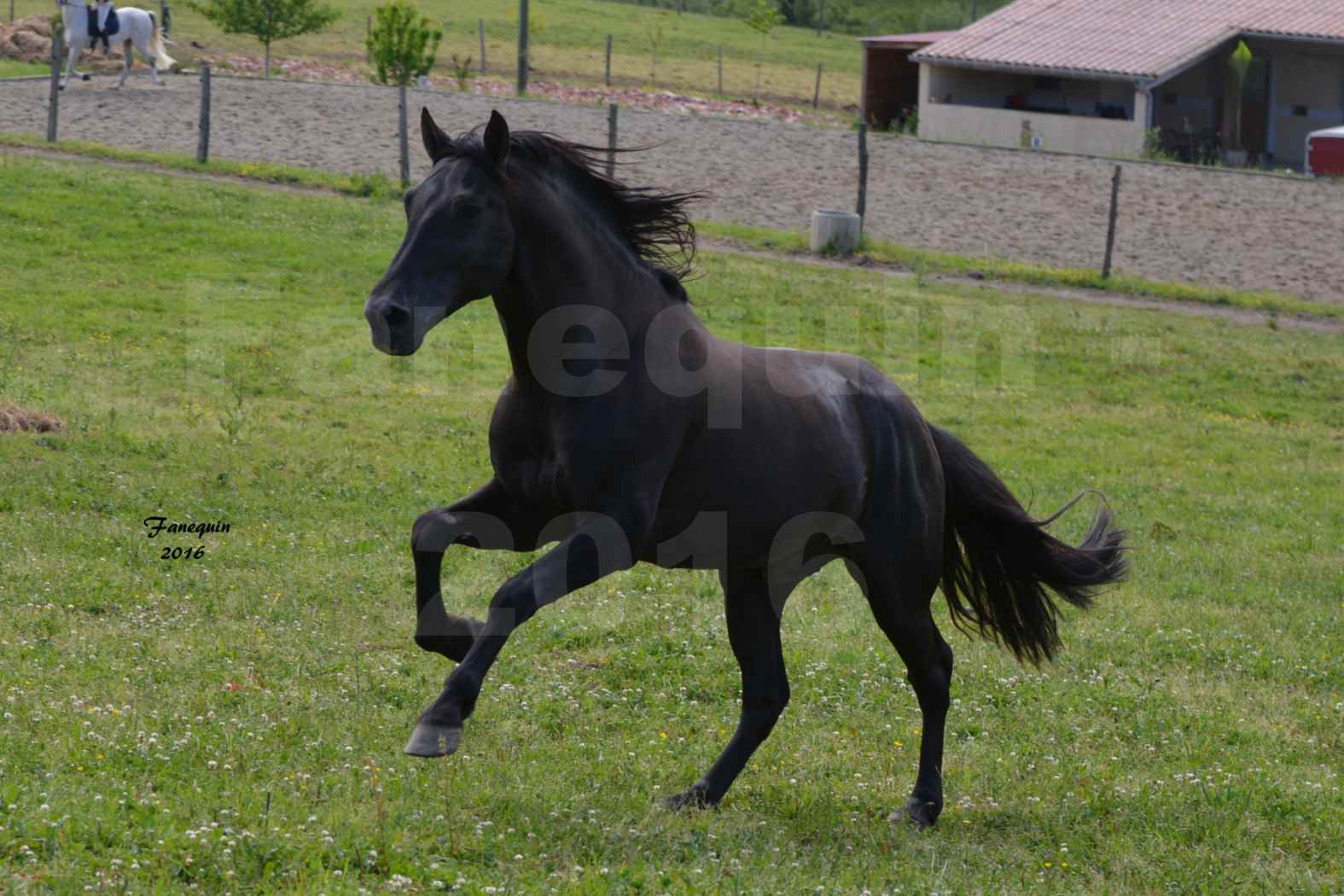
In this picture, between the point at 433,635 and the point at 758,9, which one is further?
the point at 758,9

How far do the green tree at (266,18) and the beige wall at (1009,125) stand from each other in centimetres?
1595

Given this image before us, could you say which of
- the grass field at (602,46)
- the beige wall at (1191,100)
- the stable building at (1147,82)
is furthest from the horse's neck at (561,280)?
the beige wall at (1191,100)

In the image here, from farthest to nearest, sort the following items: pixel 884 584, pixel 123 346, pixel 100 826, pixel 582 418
Result: 1. pixel 123 346
2. pixel 884 584
3. pixel 582 418
4. pixel 100 826

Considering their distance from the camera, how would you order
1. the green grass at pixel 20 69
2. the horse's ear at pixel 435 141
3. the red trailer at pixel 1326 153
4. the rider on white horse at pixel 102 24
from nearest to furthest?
1. the horse's ear at pixel 435 141
2. the rider on white horse at pixel 102 24
3. the green grass at pixel 20 69
4. the red trailer at pixel 1326 153

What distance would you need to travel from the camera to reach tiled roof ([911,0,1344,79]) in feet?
136

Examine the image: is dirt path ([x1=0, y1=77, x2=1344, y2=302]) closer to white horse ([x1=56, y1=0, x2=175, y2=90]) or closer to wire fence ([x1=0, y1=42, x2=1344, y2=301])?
wire fence ([x1=0, y1=42, x2=1344, y2=301])

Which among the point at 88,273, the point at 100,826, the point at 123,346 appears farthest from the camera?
the point at 88,273

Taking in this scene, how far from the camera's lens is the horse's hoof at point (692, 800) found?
6215 millimetres

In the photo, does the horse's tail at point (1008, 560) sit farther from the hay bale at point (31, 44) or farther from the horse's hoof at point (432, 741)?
the hay bale at point (31, 44)

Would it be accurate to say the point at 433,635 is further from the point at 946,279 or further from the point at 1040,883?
the point at 946,279

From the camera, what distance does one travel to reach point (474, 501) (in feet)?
19.0

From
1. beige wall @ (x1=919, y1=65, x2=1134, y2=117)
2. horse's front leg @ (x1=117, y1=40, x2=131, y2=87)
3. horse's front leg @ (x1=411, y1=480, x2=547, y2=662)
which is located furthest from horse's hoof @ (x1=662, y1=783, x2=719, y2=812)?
beige wall @ (x1=919, y1=65, x2=1134, y2=117)

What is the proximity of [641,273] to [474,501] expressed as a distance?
1079mm

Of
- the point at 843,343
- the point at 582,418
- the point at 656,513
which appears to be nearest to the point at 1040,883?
the point at 656,513
